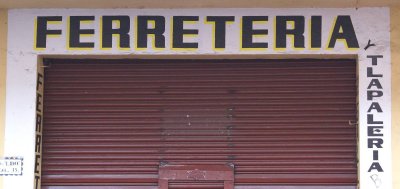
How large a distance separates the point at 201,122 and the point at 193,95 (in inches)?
11.5

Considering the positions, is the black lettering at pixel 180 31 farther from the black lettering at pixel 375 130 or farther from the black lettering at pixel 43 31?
the black lettering at pixel 375 130

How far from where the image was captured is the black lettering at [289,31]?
6.96m

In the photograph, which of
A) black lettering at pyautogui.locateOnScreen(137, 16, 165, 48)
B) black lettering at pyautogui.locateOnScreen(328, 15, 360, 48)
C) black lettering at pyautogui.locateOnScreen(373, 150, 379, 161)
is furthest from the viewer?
black lettering at pyautogui.locateOnScreen(137, 16, 165, 48)

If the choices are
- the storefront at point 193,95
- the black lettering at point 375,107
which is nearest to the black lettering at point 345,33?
the storefront at point 193,95

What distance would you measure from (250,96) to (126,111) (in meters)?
1.29

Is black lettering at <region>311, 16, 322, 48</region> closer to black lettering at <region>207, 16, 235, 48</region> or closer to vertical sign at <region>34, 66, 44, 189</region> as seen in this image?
black lettering at <region>207, 16, 235, 48</region>

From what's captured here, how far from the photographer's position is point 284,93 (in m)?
7.16

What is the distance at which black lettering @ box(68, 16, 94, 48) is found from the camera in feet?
23.2

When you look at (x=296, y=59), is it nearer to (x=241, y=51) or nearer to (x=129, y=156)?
(x=241, y=51)

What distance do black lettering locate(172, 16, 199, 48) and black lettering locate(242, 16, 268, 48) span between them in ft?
1.56

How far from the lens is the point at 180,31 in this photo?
7.05 m

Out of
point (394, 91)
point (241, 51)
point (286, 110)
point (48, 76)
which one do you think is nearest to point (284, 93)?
point (286, 110)

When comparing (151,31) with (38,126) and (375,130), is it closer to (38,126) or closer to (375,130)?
(38,126)

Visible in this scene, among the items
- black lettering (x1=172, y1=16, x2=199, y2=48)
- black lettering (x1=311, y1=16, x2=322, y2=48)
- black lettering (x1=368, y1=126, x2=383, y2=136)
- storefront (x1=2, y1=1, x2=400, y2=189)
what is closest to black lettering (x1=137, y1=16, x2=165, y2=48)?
storefront (x1=2, y1=1, x2=400, y2=189)
